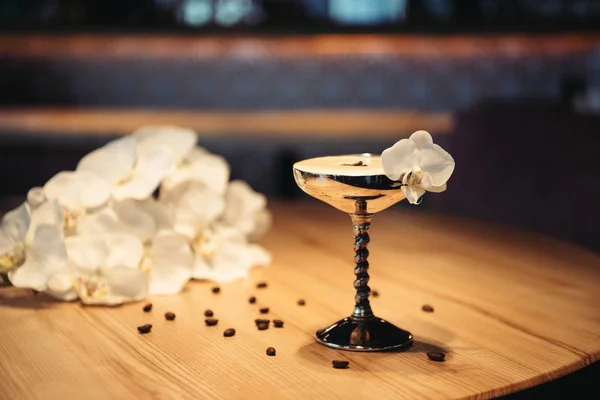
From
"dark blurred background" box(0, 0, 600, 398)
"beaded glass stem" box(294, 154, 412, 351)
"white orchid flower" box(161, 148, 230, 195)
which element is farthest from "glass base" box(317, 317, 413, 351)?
"dark blurred background" box(0, 0, 600, 398)

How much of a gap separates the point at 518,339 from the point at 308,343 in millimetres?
269

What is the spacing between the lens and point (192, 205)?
1.47 m

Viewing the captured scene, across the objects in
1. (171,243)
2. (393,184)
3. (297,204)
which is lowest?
(297,204)

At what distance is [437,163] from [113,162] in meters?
0.59

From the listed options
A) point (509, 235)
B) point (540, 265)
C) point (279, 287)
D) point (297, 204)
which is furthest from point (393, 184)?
point (297, 204)

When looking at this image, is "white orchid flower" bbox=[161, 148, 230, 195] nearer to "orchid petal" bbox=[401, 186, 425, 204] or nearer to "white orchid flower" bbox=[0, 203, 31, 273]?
"white orchid flower" bbox=[0, 203, 31, 273]

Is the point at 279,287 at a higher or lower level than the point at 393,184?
lower

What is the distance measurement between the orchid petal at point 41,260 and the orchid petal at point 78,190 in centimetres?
10

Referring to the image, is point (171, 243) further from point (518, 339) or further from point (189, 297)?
point (518, 339)

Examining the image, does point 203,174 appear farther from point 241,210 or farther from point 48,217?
point 48,217

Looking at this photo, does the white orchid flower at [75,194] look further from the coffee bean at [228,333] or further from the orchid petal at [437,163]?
the orchid petal at [437,163]

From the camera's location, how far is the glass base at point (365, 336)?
44.0 inches

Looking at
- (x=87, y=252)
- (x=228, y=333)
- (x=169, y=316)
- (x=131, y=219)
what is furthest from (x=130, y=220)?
(x=228, y=333)

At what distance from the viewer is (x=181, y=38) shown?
4.26 meters
